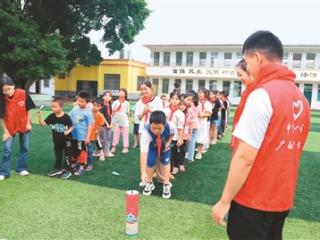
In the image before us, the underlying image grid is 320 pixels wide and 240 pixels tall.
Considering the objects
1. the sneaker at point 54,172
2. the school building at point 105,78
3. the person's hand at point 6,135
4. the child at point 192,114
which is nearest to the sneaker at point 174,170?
the child at point 192,114

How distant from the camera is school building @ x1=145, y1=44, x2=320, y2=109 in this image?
1302 inches

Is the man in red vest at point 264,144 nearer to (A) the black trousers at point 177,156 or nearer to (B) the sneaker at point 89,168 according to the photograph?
(A) the black trousers at point 177,156

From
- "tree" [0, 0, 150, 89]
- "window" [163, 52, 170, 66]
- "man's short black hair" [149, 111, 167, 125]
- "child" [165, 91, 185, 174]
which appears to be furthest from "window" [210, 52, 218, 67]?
"man's short black hair" [149, 111, 167, 125]

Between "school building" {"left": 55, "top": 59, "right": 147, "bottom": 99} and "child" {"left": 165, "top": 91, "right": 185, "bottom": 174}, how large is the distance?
2841 cm

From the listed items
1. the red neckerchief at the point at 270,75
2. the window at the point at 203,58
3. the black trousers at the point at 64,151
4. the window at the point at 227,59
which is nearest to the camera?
the red neckerchief at the point at 270,75

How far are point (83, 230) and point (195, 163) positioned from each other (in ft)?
12.3

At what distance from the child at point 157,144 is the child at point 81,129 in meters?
1.52

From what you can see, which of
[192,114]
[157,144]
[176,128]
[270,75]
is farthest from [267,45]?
[192,114]

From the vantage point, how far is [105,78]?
36.1 m

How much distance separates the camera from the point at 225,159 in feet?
25.0

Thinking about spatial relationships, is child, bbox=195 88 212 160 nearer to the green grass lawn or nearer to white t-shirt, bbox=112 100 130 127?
the green grass lawn

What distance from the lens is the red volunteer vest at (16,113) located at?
5.50 meters

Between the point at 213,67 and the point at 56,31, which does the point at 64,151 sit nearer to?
the point at 56,31

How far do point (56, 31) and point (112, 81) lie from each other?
44.4ft
